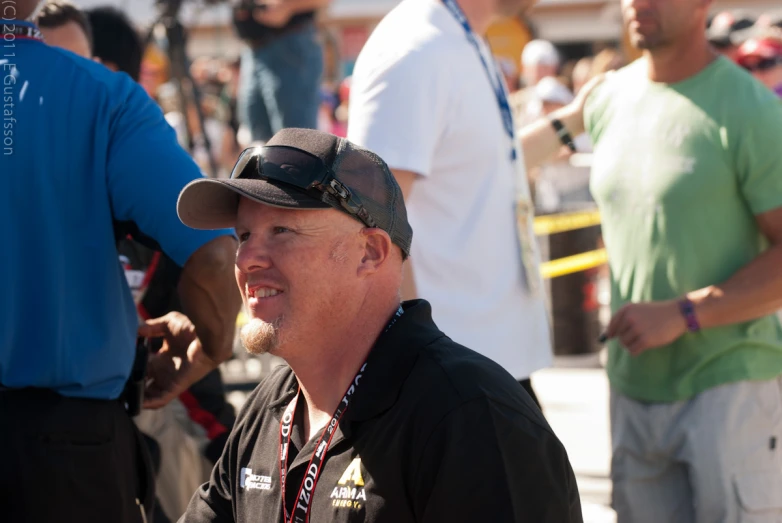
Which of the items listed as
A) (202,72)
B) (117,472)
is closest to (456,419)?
(117,472)

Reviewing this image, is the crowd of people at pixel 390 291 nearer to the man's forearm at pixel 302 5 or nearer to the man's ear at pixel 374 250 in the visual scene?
the man's ear at pixel 374 250

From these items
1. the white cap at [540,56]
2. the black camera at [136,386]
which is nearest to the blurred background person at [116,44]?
the black camera at [136,386]

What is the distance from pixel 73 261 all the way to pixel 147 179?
284 millimetres

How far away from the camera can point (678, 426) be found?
350 cm

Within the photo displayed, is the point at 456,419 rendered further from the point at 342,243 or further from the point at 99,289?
the point at 99,289

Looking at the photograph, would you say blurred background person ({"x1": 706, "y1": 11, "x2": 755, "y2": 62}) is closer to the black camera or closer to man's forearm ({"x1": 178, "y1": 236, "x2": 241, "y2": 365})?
man's forearm ({"x1": 178, "y1": 236, "x2": 241, "y2": 365})

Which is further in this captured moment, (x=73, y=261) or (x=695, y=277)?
(x=695, y=277)

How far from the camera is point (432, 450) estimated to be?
6.56 ft

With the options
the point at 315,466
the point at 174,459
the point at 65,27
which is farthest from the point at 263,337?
the point at 65,27

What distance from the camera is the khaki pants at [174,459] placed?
3.99m

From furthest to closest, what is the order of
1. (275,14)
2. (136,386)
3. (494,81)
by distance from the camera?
(275,14) → (494,81) → (136,386)

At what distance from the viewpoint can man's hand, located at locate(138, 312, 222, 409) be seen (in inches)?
125

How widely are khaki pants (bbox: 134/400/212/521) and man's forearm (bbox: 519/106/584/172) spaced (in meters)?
1.61

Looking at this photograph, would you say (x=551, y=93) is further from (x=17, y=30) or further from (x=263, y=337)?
(x=263, y=337)
